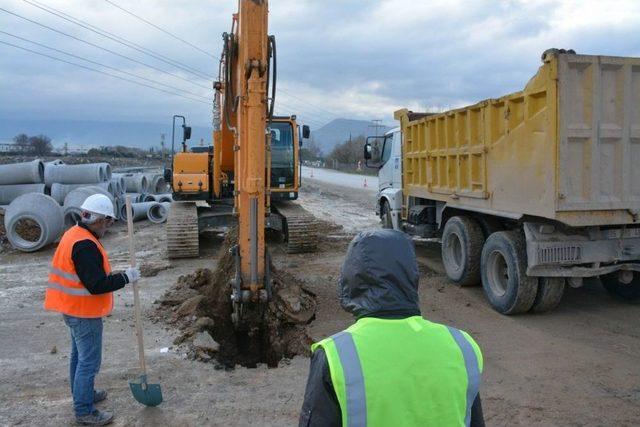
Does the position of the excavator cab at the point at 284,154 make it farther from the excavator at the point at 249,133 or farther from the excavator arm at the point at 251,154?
the excavator arm at the point at 251,154

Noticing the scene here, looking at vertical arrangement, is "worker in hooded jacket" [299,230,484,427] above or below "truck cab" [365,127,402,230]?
below

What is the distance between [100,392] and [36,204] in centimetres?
905

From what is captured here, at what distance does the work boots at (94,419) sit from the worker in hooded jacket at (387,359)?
10.6ft

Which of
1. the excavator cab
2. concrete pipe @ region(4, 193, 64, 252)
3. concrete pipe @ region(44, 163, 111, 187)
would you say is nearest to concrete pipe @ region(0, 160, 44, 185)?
concrete pipe @ region(44, 163, 111, 187)

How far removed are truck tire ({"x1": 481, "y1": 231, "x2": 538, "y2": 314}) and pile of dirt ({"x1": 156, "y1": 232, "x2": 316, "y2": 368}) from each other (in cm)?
235

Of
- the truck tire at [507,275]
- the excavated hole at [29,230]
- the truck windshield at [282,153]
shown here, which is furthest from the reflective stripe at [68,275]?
the excavated hole at [29,230]

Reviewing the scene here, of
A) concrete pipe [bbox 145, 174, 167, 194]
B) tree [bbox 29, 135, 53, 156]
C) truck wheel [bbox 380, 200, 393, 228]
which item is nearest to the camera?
truck wheel [bbox 380, 200, 393, 228]

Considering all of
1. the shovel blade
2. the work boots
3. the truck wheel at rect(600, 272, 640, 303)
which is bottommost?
the work boots

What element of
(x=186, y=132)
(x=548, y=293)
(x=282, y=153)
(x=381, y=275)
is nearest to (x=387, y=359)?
(x=381, y=275)

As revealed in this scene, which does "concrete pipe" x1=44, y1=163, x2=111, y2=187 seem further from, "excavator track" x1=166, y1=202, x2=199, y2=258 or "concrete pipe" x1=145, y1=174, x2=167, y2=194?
"excavator track" x1=166, y1=202, x2=199, y2=258

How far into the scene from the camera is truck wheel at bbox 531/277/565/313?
671cm

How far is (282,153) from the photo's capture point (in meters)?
12.2

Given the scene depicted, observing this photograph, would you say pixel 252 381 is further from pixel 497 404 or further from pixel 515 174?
pixel 515 174

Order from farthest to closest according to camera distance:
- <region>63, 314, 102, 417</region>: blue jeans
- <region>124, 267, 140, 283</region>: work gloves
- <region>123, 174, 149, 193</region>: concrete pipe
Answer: <region>123, 174, 149, 193</region>: concrete pipe < <region>124, 267, 140, 283</region>: work gloves < <region>63, 314, 102, 417</region>: blue jeans
